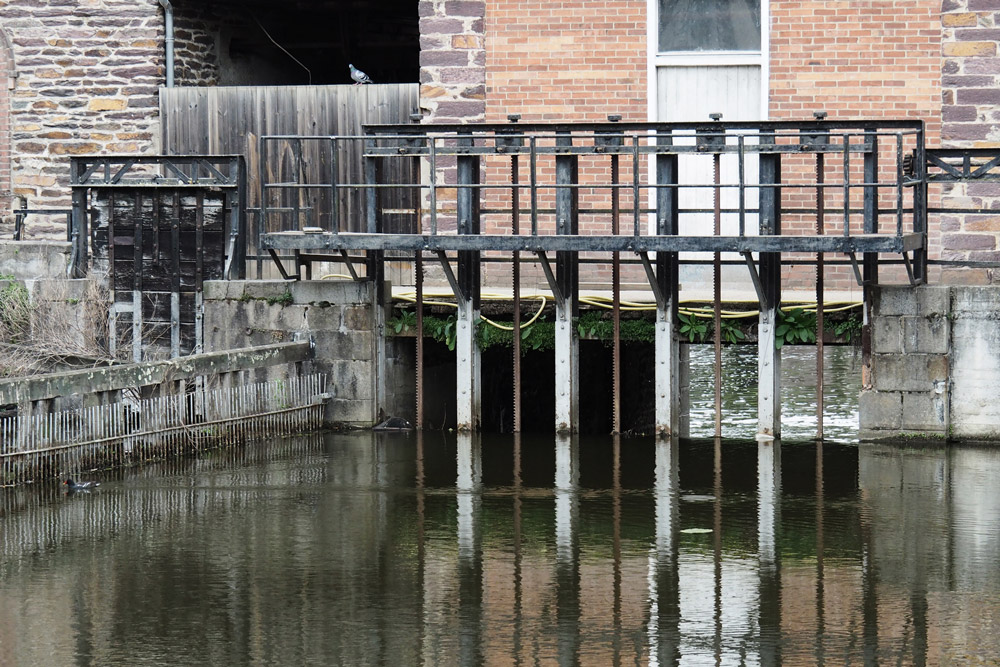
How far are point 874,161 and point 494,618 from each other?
7180 mm

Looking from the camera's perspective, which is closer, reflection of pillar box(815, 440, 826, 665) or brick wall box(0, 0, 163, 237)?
reflection of pillar box(815, 440, 826, 665)

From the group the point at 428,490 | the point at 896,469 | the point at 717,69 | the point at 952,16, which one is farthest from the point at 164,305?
the point at 952,16

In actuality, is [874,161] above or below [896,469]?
above

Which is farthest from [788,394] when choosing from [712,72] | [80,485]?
[80,485]

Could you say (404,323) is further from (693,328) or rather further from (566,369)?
(693,328)

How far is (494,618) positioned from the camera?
30.4 feet

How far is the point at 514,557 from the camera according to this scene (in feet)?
35.3

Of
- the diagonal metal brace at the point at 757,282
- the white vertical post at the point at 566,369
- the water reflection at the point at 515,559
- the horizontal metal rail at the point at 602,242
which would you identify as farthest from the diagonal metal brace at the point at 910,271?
the white vertical post at the point at 566,369

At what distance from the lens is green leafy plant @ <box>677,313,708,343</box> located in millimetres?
15688

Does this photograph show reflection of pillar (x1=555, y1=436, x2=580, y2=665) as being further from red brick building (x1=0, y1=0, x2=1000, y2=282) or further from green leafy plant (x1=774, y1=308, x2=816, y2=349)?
red brick building (x1=0, y1=0, x2=1000, y2=282)

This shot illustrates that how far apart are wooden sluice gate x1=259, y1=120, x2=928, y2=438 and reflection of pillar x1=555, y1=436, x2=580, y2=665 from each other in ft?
4.25

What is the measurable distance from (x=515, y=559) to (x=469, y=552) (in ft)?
1.19

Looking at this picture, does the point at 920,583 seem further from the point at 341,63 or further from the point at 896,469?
the point at 341,63

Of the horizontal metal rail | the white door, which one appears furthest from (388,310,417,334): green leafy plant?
the white door
